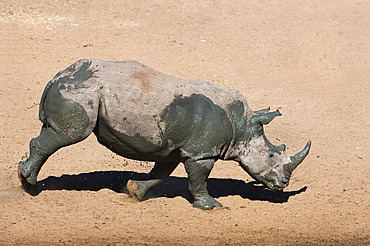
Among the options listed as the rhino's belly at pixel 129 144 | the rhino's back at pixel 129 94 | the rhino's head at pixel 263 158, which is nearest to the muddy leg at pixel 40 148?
the rhino's belly at pixel 129 144

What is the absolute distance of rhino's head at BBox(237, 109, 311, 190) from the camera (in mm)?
8609

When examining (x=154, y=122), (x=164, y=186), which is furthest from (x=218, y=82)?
(x=154, y=122)

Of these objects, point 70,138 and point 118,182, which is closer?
point 70,138

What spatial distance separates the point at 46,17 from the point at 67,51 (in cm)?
226

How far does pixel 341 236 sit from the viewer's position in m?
8.09

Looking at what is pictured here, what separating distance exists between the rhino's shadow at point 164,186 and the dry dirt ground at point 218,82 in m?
0.03

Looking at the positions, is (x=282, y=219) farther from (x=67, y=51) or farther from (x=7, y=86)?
(x=67, y=51)

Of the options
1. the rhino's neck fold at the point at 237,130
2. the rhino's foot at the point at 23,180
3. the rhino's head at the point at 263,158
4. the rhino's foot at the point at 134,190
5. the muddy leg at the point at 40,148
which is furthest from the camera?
the rhino's foot at the point at 134,190

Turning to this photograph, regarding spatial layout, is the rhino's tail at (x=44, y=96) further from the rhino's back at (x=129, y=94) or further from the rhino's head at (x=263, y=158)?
the rhino's head at (x=263, y=158)

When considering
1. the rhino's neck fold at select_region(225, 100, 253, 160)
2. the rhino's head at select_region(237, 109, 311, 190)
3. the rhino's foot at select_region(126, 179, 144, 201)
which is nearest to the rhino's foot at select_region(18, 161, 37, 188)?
the rhino's foot at select_region(126, 179, 144, 201)

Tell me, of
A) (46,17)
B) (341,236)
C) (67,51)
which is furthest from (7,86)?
(341,236)

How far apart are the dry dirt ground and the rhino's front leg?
16cm

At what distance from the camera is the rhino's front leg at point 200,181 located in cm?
824

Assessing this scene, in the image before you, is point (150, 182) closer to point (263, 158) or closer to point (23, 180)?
point (263, 158)
